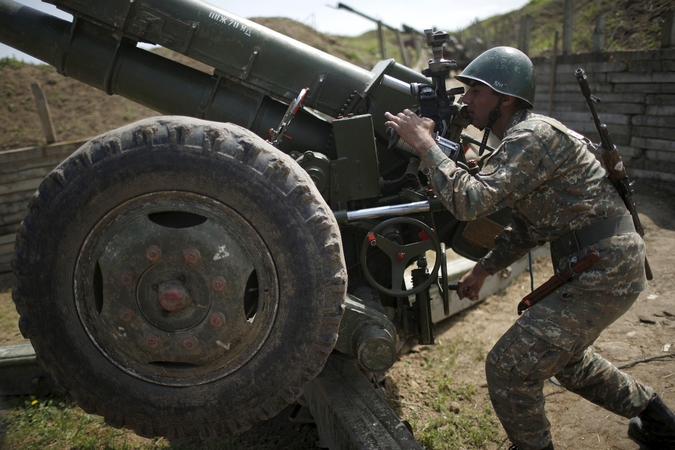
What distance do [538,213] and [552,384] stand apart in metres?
1.61

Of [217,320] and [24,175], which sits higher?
[217,320]

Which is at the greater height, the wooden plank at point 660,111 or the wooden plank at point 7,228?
the wooden plank at point 660,111

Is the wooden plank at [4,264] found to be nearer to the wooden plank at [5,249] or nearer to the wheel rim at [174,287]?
the wooden plank at [5,249]

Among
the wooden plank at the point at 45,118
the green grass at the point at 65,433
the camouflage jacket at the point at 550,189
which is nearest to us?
the camouflage jacket at the point at 550,189

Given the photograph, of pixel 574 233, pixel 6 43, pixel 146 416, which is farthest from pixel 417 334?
pixel 6 43

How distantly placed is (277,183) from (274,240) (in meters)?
0.24

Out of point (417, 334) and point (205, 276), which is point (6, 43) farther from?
point (417, 334)

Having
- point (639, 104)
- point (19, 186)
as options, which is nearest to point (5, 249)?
point (19, 186)

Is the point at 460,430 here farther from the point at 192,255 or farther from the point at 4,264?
the point at 4,264

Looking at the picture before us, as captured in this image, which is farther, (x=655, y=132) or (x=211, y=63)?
(x=655, y=132)

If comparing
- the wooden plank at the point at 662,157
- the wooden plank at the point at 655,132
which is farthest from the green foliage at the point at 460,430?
the wooden plank at the point at 655,132

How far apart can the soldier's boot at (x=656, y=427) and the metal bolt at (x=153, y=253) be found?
270 cm

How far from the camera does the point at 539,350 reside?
2598 millimetres

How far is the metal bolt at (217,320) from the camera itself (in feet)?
7.43
